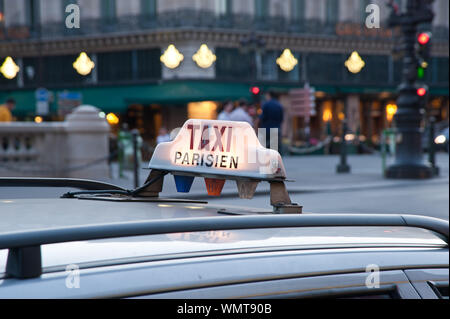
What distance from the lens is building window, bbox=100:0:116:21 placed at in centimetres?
3416

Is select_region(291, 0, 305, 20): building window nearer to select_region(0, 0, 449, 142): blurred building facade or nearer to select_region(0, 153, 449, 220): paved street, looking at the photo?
select_region(0, 0, 449, 142): blurred building facade

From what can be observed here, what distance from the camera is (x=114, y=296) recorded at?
4.23 feet

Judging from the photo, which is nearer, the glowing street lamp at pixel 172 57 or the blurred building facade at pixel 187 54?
the glowing street lamp at pixel 172 57

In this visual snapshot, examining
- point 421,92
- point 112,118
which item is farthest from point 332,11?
point 421,92

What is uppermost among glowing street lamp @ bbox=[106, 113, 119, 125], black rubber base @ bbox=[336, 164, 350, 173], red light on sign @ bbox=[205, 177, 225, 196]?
red light on sign @ bbox=[205, 177, 225, 196]

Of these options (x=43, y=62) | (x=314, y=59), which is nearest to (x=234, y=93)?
(x=314, y=59)

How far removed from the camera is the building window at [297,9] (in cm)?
3594

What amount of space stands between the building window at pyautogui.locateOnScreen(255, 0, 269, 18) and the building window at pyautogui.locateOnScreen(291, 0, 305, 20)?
1649mm

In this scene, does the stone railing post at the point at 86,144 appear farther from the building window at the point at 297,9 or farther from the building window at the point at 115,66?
the building window at the point at 297,9

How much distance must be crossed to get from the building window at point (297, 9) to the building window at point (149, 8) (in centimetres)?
722

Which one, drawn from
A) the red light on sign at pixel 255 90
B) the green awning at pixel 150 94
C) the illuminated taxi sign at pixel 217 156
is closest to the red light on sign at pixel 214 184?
the illuminated taxi sign at pixel 217 156

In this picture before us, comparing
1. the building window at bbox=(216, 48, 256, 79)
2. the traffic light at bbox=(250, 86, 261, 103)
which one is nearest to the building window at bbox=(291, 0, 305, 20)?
the building window at bbox=(216, 48, 256, 79)

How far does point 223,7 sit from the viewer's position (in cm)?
3388
